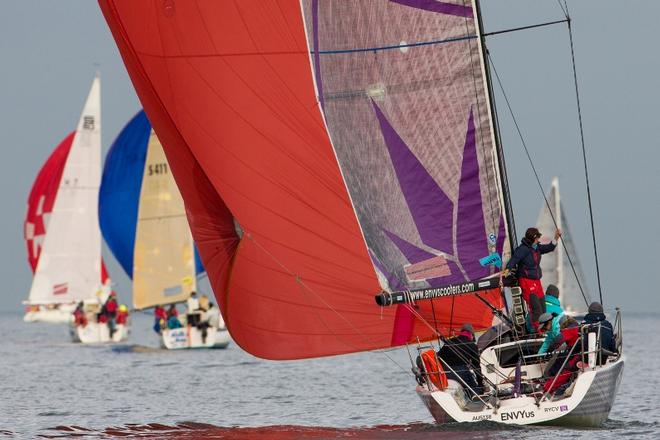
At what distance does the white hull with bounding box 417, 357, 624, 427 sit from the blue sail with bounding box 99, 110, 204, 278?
102 feet

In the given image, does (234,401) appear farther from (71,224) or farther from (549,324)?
(71,224)

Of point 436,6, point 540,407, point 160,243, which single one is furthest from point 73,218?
point 540,407

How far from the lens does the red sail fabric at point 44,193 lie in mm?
67438

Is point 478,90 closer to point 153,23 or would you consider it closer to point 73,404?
point 153,23

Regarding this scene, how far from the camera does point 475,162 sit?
755 inches

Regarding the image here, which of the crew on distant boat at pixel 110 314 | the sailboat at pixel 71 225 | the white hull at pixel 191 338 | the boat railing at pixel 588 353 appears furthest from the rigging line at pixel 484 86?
the sailboat at pixel 71 225

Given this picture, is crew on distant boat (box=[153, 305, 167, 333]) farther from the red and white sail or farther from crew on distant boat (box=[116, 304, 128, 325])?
the red and white sail

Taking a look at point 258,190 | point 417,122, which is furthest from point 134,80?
point 417,122

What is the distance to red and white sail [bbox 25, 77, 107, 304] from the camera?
206ft

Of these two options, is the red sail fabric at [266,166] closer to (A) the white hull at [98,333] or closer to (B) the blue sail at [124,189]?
(B) the blue sail at [124,189]

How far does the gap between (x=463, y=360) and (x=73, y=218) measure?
4642 cm

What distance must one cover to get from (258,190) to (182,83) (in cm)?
178

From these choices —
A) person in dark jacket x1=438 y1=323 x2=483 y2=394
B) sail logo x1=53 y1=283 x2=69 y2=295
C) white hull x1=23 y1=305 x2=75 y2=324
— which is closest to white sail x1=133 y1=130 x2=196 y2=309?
sail logo x1=53 y1=283 x2=69 y2=295

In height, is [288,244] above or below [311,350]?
above
